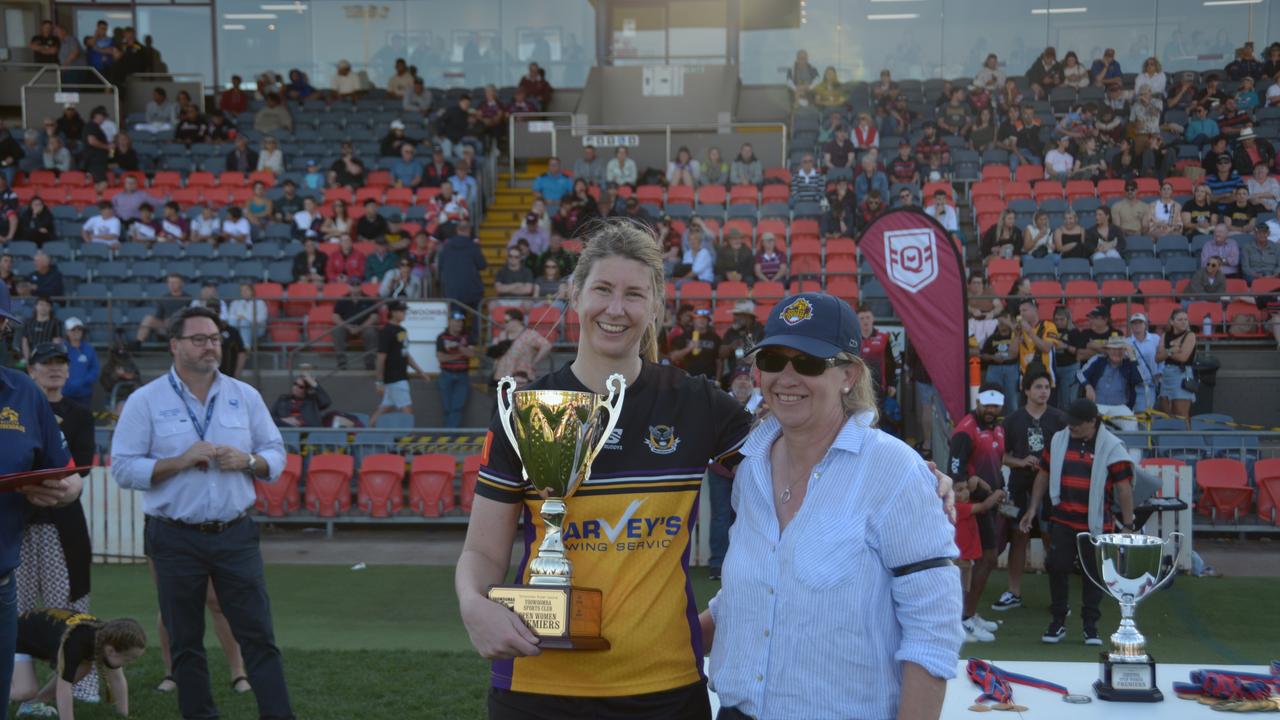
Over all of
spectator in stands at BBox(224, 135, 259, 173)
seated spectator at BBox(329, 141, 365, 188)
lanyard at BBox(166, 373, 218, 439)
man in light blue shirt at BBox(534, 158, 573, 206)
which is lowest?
lanyard at BBox(166, 373, 218, 439)

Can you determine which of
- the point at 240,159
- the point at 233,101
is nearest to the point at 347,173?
the point at 240,159

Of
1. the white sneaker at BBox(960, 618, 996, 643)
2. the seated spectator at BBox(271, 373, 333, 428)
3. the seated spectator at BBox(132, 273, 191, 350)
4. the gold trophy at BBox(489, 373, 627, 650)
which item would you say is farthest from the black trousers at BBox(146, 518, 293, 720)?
the seated spectator at BBox(132, 273, 191, 350)

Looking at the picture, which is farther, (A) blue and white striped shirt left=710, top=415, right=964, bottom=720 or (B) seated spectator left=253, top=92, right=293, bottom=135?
(B) seated spectator left=253, top=92, right=293, bottom=135

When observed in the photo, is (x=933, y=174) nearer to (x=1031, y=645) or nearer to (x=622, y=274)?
(x=1031, y=645)

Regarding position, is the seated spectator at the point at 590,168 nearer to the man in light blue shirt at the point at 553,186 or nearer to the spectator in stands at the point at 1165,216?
the man in light blue shirt at the point at 553,186

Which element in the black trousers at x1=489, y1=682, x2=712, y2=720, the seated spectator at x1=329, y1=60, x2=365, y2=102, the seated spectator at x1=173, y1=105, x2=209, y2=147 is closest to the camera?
the black trousers at x1=489, y1=682, x2=712, y2=720

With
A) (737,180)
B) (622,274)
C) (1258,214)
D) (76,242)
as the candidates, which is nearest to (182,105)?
(76,242)

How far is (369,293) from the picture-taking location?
46.6ft

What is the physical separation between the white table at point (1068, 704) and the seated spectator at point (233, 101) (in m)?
19.8

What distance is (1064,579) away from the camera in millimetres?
7336

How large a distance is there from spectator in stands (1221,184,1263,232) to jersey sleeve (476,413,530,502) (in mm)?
14206

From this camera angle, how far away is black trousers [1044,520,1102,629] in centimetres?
723

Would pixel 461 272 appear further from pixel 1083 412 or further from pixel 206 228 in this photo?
pixel 1083 412

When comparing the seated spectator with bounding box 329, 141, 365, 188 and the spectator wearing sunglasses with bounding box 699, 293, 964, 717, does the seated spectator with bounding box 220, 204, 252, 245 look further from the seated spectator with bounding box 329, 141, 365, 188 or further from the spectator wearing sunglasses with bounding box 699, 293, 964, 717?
the spectator wearing sunglasses with bounding box 699, 293, 964, 717
